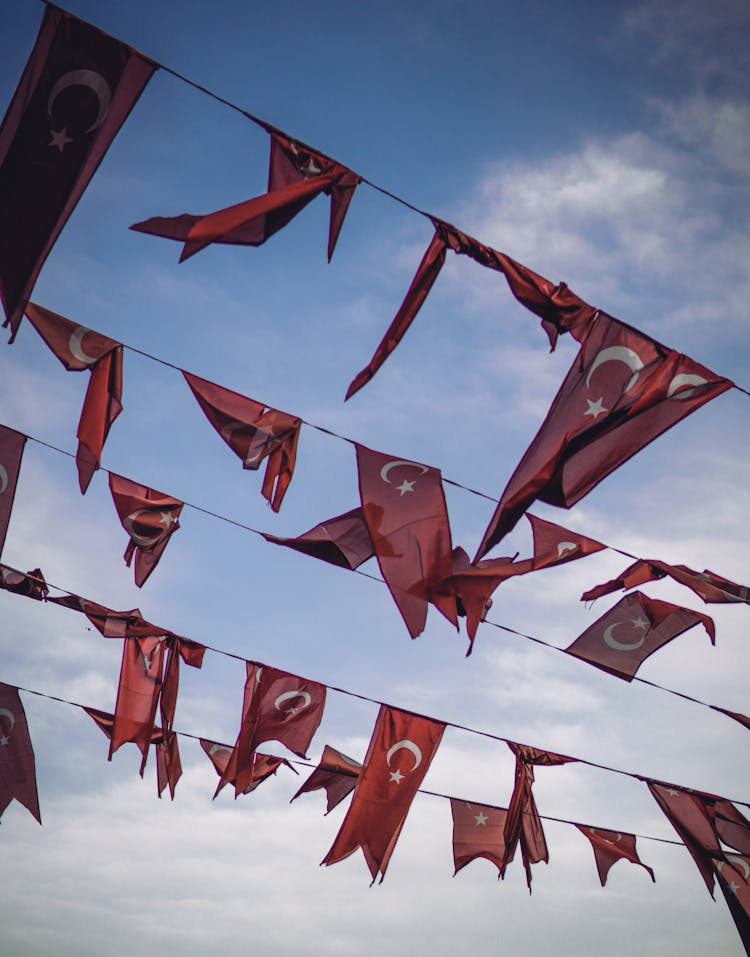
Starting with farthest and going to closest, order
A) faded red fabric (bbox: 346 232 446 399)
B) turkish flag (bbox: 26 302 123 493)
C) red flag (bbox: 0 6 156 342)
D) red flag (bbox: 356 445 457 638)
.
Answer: turkish flag (bbox: 26 302 123 493) < red flag (bbox: 356 445 457 638) < faded red fabric (bbox: 346 232 446 399) < red flag (bbox: 0 6 156 342)

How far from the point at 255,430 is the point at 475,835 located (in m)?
6.43

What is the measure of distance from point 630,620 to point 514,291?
398cm

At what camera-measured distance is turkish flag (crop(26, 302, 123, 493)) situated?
27.1 feet

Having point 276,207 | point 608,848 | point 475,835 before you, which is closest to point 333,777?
point 475,835

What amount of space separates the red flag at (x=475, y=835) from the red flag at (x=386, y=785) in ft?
6.60

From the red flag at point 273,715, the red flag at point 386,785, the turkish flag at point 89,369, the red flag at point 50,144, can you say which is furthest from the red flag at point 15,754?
the red flag at point 50,144

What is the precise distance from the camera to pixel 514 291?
7.50m

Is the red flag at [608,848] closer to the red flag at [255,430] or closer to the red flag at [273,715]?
the red flag at [273,715]

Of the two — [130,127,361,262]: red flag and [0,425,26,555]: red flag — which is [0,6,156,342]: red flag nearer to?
[130,127,361,262]: red flag

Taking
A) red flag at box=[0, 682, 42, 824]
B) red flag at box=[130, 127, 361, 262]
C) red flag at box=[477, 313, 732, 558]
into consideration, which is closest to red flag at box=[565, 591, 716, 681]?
red flag at box=[477, 313, 732, 558]

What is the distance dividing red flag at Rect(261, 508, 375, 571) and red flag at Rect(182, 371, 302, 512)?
0.40 meters

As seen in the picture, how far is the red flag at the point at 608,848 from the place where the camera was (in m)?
11.9

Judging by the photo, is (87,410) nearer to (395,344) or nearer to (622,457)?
(395,344)

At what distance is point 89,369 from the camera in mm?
8500
